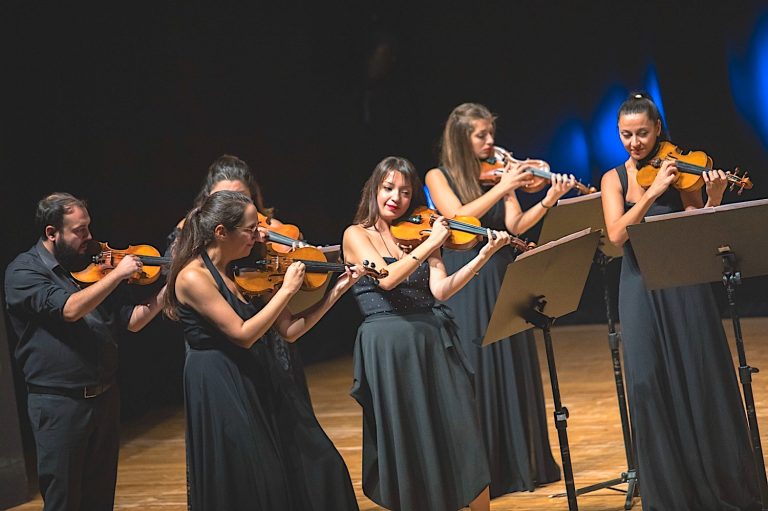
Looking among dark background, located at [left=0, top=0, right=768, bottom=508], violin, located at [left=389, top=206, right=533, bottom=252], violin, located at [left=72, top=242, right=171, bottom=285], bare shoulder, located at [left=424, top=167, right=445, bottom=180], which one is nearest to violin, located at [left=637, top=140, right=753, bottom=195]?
violin, located at [left=389, top=206, right=533, bottom=252]

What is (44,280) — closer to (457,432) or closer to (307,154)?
(457,432)

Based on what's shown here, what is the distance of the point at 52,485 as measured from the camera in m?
3.62

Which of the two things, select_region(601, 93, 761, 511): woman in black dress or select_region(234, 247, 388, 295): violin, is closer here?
select_region(234, 247, 388, 295): violin

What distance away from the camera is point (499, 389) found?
4.54 metres

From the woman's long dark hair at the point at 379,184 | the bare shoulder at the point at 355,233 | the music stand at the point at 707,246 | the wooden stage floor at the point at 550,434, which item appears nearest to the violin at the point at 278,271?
A: the bare shoulder at the point at 355,233

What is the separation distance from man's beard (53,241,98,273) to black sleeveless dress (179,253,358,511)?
757 millimetres

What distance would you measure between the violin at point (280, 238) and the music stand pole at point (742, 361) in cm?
133

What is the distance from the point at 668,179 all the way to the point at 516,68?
5.61 meters

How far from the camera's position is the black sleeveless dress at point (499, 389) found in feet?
14.8

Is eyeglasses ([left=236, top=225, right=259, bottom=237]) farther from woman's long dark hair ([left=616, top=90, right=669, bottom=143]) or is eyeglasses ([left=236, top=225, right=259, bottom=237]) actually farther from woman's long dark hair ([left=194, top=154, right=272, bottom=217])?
woman's long dark hair ([left=616, top=90, right=669, bottom=143])

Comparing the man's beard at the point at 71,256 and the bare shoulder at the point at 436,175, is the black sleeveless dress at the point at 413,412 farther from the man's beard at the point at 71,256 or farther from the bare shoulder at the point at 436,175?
the man's beard at the point at 71,256

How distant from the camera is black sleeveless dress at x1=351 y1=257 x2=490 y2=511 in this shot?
369 cm

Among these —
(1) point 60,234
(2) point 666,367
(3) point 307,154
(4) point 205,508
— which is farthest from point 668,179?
(3) point 307,154

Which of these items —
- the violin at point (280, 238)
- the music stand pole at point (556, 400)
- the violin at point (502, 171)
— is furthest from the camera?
the violin at point (502, 171)
